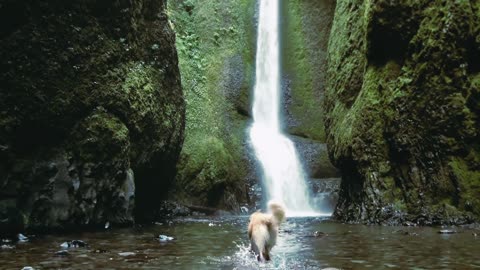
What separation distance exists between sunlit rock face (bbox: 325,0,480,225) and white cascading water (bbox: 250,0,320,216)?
6.75 meters

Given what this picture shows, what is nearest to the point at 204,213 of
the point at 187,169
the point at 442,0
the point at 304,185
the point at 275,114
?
the point at 187,169

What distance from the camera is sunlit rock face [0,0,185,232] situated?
10664 mm

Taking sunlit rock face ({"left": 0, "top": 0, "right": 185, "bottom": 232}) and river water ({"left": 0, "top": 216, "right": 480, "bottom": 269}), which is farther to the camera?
sunlit rock face ({"left": 0, "top": 0, "right": 185, "bottom": 232})

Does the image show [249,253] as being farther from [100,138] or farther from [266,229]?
[100,138]

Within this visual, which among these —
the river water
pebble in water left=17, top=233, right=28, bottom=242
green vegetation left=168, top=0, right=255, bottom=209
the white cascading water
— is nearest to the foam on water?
the white cascading water

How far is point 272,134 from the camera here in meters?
27.6

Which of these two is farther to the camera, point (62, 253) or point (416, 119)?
point (416, 119)

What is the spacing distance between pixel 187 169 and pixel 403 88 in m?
10.5

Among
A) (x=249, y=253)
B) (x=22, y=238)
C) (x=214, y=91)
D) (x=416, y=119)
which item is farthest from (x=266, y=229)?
(x=214, y=91)

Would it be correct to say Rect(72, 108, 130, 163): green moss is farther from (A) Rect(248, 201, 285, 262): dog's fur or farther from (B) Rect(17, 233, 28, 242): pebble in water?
(A) Rect(248, 201, 285, 262): dog's fur

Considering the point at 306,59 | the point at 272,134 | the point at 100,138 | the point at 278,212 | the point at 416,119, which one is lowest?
the point at 278,212

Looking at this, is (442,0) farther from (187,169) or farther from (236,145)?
(236,145)

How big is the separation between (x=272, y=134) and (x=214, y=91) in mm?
3884

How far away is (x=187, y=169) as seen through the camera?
22406 mm
